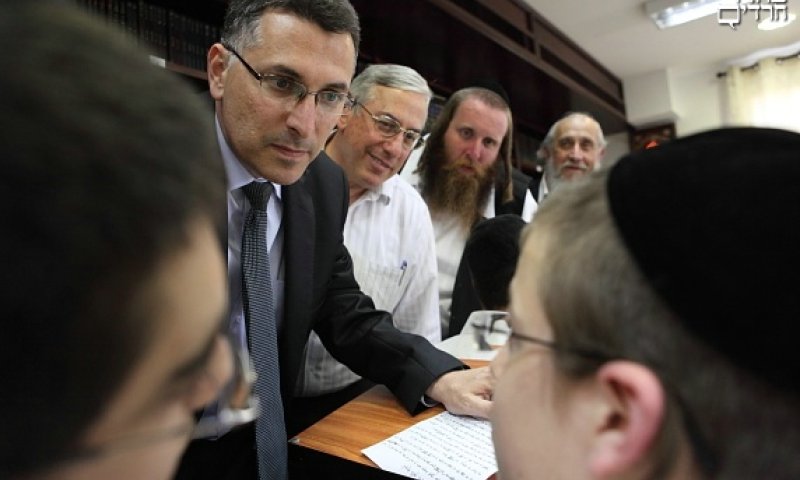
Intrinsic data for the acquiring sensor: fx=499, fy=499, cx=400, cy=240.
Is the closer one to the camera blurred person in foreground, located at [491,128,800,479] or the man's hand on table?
blurred person in foreground, located at [491,128,800,479]

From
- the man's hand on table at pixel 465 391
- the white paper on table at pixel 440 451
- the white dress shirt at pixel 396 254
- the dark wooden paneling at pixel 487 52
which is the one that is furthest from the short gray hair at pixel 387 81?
the white paper on table at pixel 440 451

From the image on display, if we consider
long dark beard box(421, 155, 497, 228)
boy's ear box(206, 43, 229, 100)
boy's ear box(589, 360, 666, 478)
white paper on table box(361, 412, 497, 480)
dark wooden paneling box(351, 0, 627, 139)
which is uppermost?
dark wooden paneling box(351, 0, 627, 139)

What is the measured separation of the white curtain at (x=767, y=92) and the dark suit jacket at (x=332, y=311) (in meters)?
4.71

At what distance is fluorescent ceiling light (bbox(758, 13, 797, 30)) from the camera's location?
150 inches

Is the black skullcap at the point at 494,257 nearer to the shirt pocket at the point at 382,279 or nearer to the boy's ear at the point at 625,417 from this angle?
the shirt pocket at the point at 382,279

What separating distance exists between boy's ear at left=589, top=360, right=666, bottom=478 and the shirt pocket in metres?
1.24

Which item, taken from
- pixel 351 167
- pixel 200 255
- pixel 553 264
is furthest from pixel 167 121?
pixel 351 167

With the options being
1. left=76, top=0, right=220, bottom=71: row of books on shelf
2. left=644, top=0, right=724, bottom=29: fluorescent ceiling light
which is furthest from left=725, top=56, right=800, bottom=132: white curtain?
left=76, top=0, right=220, bottom=71: row of books on shelf

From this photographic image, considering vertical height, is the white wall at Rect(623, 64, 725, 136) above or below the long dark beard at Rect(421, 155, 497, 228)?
above

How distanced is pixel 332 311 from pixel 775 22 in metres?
4.39

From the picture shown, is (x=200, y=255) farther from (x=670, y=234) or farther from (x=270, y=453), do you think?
(x=270, y=453)

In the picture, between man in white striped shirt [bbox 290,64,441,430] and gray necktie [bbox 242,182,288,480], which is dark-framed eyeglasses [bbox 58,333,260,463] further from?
man in white striped shirt [bbox 290,64,441,430]

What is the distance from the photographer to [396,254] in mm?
1694

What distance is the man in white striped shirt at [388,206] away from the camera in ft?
5.49
